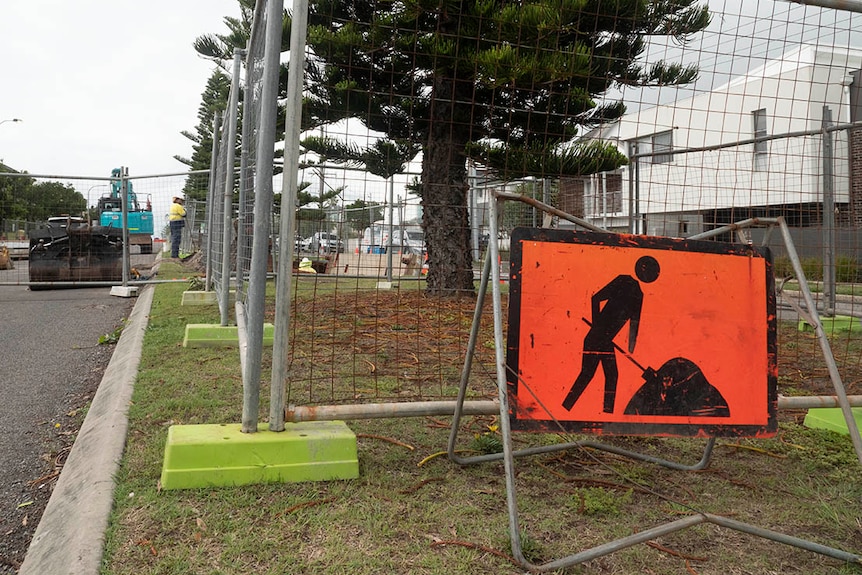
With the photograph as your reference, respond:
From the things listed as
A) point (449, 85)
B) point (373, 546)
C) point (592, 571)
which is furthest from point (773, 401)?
point (449, 85)

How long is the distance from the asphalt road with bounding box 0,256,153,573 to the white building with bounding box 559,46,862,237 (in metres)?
3.33

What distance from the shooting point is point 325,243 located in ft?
14.8

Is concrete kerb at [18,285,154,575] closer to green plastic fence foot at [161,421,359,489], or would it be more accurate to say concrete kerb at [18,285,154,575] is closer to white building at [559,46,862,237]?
green plastic fence foot at [161,421,359,489]

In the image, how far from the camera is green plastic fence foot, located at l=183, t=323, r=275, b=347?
5188mm

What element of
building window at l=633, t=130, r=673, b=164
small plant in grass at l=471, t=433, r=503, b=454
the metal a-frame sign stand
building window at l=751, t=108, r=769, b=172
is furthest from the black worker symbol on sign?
building window at l=751, t=108, r=769, b=172

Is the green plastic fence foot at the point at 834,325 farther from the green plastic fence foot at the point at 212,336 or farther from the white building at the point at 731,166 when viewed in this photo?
the green plastic fence foot at the point at 212,336

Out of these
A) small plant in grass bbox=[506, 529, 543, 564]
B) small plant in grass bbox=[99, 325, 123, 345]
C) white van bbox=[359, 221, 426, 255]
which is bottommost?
small plant in grass bbox=[506, 529, 543, 564]

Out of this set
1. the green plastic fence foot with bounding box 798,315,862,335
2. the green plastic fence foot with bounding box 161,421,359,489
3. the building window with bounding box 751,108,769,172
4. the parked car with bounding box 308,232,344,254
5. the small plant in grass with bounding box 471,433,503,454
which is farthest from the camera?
the green plastic fence foot with bounding box 798,315,862,335

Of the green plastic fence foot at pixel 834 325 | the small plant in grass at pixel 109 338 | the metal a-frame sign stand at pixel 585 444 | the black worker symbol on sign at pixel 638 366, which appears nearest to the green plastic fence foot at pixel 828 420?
the metal a-frame sign stand at pixel 585 444

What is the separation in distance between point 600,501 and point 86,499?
1893 millimetres

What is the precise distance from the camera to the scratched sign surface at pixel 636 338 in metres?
2.28

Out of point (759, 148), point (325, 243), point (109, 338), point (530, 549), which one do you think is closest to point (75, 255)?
point (109, 338)

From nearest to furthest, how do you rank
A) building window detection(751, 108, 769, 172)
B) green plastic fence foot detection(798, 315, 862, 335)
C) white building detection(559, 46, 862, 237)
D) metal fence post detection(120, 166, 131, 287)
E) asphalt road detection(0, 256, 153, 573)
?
asphalt road detection(0, 256, 153, 573)
white building detection(559, 46, 862, 237)
building window detection(751, 108, 769, 172)
green plastic fence foot detection(798, 315, 862, 335)
metal fence post detection(120, 166, 131, 287)

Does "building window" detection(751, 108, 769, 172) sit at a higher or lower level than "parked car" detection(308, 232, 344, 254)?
higher
